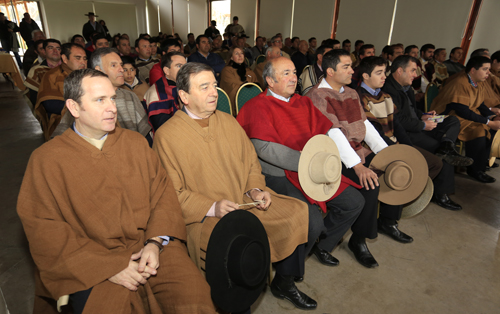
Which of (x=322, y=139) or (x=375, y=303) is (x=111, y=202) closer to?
(x=322, y=139)

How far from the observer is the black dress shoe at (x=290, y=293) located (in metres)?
1.95

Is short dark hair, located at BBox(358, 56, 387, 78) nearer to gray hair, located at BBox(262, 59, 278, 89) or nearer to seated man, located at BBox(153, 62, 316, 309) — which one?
gray hair, located at BBox(262, 59, 278, 89)

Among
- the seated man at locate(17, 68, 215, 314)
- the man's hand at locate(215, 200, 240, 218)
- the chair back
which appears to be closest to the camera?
the seated man at locate(17, 68, 215, 314)

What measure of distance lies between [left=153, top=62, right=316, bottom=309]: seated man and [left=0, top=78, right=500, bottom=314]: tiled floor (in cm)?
31

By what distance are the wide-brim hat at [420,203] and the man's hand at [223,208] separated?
76.1 inches

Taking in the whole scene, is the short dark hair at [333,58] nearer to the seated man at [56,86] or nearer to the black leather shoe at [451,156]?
the black leather shoe at [451,156]

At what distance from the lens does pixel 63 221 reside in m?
1.33

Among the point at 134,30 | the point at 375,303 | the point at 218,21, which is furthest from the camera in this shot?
the point at 134,30

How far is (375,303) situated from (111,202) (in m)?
1.73

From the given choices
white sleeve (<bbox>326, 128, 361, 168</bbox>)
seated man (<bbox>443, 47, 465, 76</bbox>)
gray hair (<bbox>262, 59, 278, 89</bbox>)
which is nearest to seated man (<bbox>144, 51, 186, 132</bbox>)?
gray hair (<bbox>262, 59, 278, 89</bbox>)

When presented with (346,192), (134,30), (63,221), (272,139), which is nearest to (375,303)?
(346,192)

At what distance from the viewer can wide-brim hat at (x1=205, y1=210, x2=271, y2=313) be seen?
55.9 inches

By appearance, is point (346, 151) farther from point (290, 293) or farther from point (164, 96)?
point (164, 96)

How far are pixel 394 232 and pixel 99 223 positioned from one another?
2369 mm
